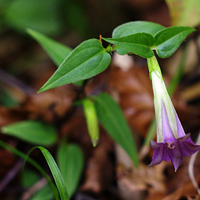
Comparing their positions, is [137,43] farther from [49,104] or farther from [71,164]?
[49,104]

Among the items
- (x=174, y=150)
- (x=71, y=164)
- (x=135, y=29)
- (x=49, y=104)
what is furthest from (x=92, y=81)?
(x=174, y=150)

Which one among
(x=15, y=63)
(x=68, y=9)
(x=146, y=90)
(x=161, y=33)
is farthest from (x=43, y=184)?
(x=68, y=9)

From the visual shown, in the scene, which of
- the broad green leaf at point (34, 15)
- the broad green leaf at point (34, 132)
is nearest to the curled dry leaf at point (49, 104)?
the broad green leaf at point (34, 132)

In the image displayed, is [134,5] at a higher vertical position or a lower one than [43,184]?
higher

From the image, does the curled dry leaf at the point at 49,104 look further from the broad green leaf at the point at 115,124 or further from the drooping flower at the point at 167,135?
the drooping flower at the point at 167,135

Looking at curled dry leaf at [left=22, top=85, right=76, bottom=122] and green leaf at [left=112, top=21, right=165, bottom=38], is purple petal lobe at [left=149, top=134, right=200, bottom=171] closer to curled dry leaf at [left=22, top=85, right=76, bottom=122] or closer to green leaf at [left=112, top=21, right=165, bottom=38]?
green leaf at [left=112, top=21, right=165, bottom=38]

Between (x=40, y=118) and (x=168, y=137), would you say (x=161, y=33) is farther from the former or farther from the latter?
(x=40, y=118)
